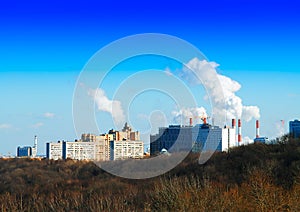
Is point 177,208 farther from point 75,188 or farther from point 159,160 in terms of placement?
point 159,160

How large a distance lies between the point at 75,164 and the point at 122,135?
1525cm

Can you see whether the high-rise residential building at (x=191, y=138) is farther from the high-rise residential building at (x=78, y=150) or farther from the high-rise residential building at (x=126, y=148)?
the high-rise residential building at (x=78, y=150)

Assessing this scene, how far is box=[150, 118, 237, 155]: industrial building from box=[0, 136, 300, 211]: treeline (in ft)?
37.0

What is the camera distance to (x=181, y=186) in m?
29.5

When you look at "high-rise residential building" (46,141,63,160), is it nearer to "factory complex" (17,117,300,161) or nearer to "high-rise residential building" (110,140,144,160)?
"factory complex" (17,117,300,161)

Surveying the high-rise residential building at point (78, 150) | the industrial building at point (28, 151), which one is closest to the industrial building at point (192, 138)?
the high-rise residential building at point (78, 150)

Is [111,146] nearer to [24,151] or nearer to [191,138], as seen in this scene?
[191,138]

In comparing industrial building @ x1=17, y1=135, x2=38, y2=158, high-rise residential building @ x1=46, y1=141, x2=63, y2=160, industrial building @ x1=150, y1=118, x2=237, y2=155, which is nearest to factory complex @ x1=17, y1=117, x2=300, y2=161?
industrial building @ x1=150, y1=118, x2=237, y2=155

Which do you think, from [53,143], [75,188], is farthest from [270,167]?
[53,143]

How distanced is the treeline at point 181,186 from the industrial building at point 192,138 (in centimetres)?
1128

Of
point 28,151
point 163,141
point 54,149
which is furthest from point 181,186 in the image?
point 28,151

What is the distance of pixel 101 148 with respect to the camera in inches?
3511

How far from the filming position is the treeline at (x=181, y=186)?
73.1 ft

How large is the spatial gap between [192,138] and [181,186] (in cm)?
4873
